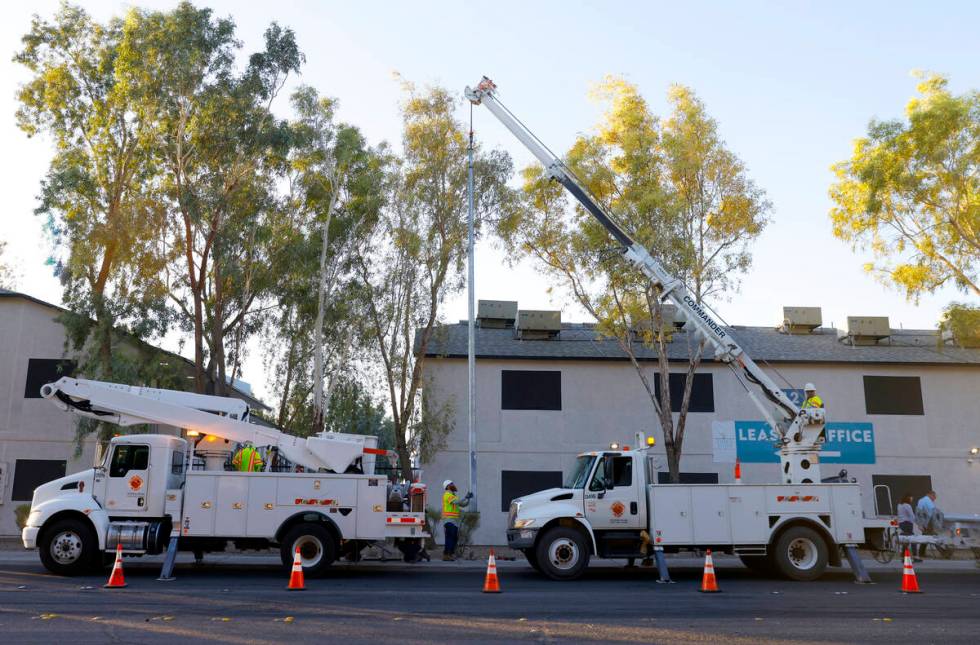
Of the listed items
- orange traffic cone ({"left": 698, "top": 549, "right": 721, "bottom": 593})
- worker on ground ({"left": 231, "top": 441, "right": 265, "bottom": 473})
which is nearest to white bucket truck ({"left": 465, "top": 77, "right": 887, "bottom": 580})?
orange traffic cone ({"left": 698, "top": 549, "right": 721, "bottom": 593})

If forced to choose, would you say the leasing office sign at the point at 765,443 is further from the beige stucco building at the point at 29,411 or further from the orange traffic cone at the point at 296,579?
the beige stucco building at the point at 29,411

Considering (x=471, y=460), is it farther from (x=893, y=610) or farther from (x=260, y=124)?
(x=260, y=124)

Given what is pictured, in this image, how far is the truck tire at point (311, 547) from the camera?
48.0 ft

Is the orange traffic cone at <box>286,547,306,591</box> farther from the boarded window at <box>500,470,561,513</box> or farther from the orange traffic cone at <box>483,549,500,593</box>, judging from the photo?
the boarded window at <box>500,470,561,513</box>

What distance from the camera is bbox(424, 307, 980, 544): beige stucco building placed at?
81.8ft

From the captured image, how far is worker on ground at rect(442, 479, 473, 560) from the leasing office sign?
35.1 ft

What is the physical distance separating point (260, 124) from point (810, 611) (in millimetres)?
21151

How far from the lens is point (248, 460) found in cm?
1558

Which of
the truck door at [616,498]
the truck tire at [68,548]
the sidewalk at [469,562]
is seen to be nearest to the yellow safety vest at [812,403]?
the sidewalk at [469,562]

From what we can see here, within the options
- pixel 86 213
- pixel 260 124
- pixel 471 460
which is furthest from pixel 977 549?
pixel 86 213

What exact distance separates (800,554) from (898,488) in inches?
484

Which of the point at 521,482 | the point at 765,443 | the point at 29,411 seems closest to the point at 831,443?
the point at 765,443

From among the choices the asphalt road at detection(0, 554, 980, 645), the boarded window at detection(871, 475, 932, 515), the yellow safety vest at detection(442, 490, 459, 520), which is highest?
the boarded window at detection(871, 475, 932, 515)

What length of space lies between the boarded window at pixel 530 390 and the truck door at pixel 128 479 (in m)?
12.6
